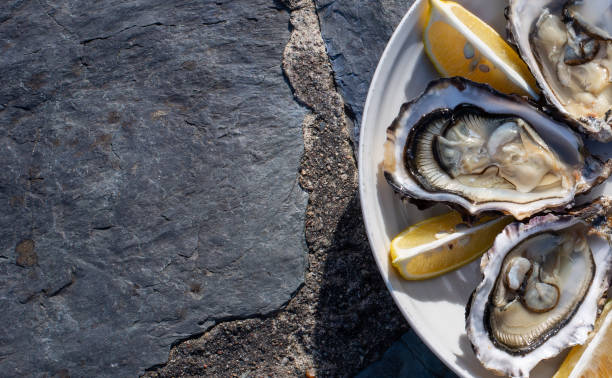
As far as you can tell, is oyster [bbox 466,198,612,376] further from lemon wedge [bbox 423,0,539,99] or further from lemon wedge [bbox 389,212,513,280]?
lemon wedge [bbox 423,0,539,99]

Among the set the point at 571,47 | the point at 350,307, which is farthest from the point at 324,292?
the point at 571,47

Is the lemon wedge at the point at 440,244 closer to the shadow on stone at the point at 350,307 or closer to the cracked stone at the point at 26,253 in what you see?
the shadow on stone at the point at 350,307

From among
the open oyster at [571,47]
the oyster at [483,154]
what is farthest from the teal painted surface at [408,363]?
the open oyster at [571,47]

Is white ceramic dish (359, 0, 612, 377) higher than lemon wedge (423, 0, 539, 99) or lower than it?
lower

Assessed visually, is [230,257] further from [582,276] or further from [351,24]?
[582,276]

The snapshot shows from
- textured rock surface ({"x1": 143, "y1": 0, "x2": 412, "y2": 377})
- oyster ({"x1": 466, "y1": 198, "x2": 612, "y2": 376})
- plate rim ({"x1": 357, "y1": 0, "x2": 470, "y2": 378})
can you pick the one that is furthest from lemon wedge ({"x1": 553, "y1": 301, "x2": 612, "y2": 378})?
textured rock surface ({"x1": 143, "y1": 0, "x2": 412, "y2": 377})

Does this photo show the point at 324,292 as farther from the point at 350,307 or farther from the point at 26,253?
the point at 26,253
